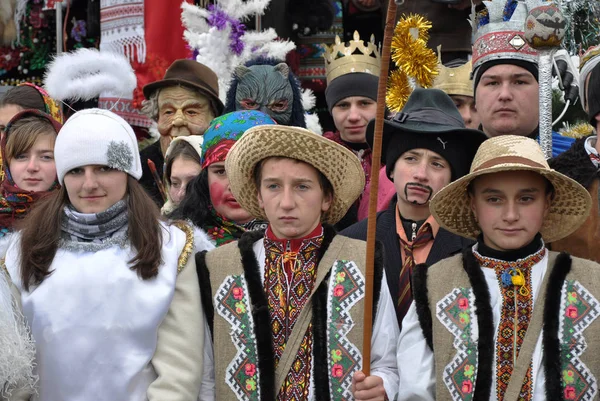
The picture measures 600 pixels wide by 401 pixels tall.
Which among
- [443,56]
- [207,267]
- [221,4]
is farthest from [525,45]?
[221,4]

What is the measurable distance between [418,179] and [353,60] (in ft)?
6.60

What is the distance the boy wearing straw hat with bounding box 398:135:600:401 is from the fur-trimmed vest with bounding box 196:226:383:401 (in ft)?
0.73

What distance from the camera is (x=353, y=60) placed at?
6.48 m

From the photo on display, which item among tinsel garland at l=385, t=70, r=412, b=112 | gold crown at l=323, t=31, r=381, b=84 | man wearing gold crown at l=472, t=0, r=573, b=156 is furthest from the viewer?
gold crown at l=323, t=31, r=381, b=84

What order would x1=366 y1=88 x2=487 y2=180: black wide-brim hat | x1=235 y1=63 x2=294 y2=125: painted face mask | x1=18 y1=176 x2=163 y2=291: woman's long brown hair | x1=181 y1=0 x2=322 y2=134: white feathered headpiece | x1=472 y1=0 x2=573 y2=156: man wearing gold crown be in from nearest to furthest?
x1=18 y1=176 x2=163 y2=291: woman's long brown hair
x1=366 y1=88 x2=487 y2=180: black wide-brim hat
x1=472 y1=0 x2=573 y2=156: man wearing gold crown
x1=235 y1=63 x2=294 y2=125: painted face mask
x1=181 y1=0 x2=322 y2=134: white feathered headpiece

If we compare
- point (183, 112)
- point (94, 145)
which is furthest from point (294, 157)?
point (183, 112)

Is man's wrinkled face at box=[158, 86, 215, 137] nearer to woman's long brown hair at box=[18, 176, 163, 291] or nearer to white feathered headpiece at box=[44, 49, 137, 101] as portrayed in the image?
white feathered headpiece at box=[44, 49, 137, 101]

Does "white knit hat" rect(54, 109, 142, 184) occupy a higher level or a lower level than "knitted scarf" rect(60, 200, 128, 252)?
higher

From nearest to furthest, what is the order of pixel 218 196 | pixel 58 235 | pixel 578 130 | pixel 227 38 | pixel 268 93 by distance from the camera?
1. pixel 58 235
2. pixel 218 196
3. pixel 268 93
4. pixel 578 130
5. pixel 227 38

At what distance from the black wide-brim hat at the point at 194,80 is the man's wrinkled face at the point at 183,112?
5 cm

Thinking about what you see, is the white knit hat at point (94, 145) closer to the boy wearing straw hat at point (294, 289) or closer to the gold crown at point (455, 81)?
the boy wearing straw hat at point (294, 289)

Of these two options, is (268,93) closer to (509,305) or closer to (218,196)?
(218,196)

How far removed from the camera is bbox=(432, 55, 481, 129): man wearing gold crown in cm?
615

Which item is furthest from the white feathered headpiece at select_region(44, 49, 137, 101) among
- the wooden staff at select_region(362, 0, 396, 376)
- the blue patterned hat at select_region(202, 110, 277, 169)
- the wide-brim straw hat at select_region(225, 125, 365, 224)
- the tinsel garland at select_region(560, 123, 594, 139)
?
the tinsel garland at select_region(560, 123, 594, 139)
